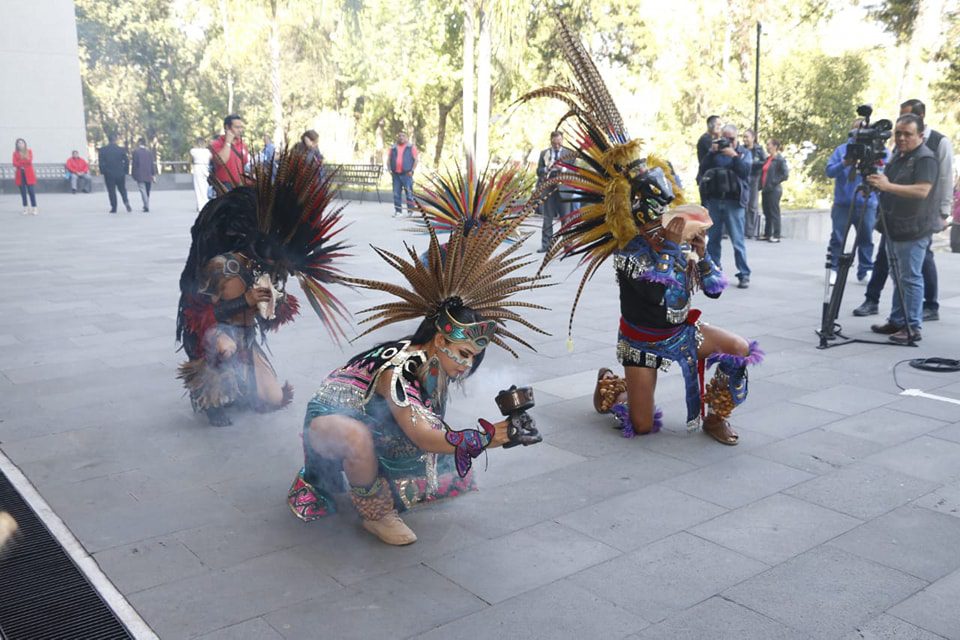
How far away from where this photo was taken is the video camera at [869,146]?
633 centimetres

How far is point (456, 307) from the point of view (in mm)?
3176

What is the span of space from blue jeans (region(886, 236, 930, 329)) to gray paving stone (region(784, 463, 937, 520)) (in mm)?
2903

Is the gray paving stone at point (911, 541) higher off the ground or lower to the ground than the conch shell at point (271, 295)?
lower

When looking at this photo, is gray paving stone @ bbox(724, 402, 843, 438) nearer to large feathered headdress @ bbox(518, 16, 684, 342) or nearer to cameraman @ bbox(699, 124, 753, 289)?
large feathered headdress @ bbox(518, 16, 684, 342)

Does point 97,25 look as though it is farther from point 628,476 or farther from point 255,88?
point 628,476

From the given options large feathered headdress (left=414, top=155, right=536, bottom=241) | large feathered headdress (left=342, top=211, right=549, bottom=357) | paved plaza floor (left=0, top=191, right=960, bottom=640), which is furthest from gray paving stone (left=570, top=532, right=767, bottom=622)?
large feathered headdress (left=414, top=155, right=536, bottom=241)

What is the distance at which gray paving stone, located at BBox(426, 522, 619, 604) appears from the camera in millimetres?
3016

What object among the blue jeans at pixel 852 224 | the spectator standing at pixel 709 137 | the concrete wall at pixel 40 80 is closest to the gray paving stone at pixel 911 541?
the blue jeans at pixel 852 224

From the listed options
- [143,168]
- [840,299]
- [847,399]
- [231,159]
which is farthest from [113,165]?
[847,399]

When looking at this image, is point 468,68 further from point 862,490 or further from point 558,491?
point 862,490

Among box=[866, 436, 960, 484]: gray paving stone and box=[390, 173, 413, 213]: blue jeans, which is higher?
box=[390, 173, 413, 213]: blue jeans

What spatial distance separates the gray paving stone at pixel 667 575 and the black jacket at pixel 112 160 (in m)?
16.3

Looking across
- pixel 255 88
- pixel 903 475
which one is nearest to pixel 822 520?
pixel 903 475

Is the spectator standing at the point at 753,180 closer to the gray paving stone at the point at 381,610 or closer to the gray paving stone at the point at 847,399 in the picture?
the gray paving stone at the point at 847,399
